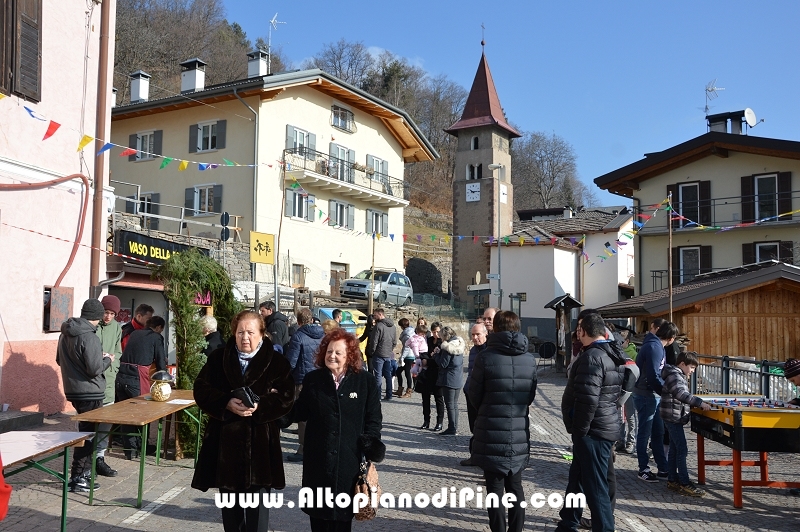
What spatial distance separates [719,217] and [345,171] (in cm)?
1729

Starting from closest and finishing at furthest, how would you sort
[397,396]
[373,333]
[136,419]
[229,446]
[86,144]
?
[229,446] → [136,419] → [86,144] → [373,333] → [397,396]

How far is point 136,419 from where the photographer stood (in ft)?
18.9

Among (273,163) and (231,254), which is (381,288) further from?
(231,254)

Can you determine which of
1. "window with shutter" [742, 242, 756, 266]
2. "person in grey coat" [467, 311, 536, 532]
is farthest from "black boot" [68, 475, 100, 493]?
"window with shutter" [742, 242, 756, 266]

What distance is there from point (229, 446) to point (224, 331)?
521 cm

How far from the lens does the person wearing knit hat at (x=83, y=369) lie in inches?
260

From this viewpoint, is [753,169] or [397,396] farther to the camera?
[753,169]

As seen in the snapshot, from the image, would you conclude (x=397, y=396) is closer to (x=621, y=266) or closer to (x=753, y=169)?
(x=753, y=169)

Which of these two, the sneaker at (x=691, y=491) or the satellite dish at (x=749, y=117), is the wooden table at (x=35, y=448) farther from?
the satellite dish at (x=749, y=117)

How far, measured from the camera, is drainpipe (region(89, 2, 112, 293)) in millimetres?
12078

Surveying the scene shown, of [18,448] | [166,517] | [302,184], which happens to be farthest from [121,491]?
[302,184]

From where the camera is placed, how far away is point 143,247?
16094 mm

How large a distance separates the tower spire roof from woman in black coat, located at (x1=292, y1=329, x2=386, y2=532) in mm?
46335

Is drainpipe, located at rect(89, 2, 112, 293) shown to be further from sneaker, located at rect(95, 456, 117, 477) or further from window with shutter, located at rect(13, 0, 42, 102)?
sneaker, located at rect(95, 456, 117, 477)
